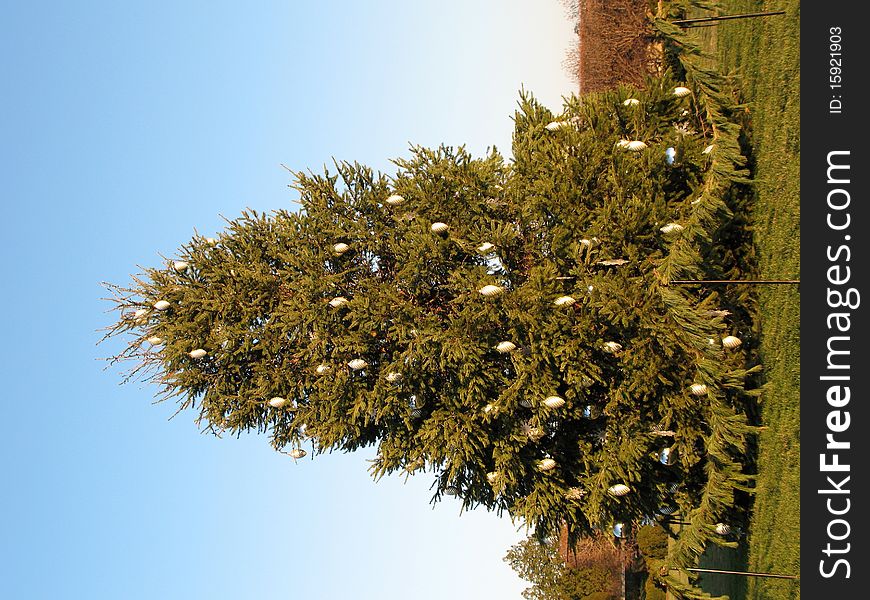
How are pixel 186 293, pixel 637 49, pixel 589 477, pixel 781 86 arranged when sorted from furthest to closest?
pixel 637 49
pixel 186 293
pixel 589 477
pixel 781 86

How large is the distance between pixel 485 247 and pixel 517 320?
1.67m

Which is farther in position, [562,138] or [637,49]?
[637,49]

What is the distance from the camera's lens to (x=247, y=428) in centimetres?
1712

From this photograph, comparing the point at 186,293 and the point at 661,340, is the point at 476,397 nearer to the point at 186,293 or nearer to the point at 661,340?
the point at 661,340

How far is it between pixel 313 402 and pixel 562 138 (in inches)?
321

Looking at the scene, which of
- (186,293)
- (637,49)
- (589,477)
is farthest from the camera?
(637,49)

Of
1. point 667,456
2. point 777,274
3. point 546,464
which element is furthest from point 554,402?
point 777,274

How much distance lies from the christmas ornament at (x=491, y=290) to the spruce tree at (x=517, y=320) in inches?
3.9

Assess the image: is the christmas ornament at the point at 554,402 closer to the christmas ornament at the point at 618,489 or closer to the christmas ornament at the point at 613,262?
the christmas ornament at the point at 618,489

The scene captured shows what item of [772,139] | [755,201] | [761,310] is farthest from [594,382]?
[772,139]

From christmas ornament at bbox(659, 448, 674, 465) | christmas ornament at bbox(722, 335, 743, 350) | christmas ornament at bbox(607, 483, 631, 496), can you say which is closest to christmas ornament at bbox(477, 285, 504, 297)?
christmas ornament at bbox(722, 335, 743, 350)

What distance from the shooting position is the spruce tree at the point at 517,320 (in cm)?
1377

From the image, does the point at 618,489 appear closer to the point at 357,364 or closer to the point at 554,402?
the point at 554,402

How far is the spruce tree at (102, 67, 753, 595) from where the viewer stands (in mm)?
13773
